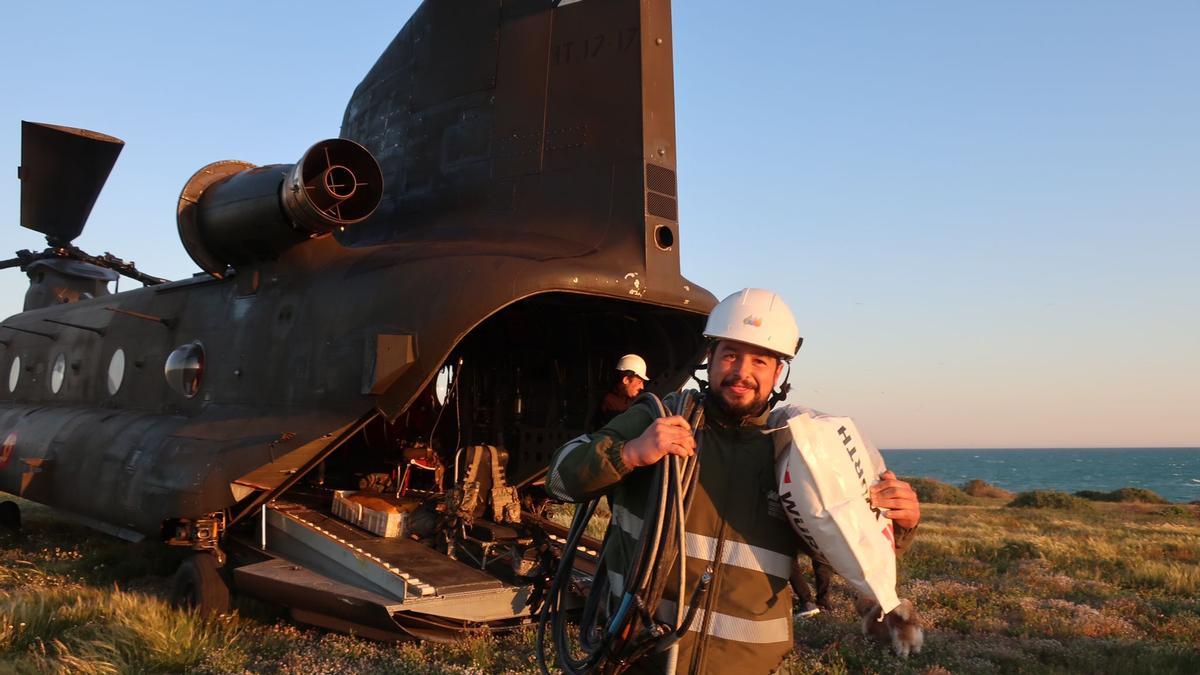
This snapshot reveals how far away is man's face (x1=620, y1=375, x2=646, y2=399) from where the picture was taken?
25.3 ft

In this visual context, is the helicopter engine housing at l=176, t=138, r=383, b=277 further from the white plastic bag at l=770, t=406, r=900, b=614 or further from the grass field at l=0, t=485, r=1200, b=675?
the white plastic bag at l=770, t=406, r=900, b=614

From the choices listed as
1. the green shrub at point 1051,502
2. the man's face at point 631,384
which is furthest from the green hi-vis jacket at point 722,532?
the green shrub at point 1051,502

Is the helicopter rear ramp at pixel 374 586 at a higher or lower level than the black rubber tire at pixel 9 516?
higher

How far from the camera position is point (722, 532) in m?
3.01

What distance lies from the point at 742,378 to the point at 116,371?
8804 millimetres

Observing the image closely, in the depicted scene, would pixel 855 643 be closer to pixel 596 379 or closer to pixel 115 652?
pixel 596 379

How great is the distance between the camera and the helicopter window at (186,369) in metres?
8.05

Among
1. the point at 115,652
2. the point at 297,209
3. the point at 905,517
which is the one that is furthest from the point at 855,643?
the point at 297,209

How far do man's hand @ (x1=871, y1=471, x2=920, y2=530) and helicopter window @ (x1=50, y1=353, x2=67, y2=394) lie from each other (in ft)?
35.7

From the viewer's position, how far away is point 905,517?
9.57ft

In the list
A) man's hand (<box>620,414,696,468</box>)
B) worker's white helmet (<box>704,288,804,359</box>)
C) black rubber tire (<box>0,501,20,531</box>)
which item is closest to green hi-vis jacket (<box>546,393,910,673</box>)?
man's hand (<box>620,414,696,468</box>)

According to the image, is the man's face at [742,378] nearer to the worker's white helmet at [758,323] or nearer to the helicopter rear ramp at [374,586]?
the worker's white helmet at [758,323]

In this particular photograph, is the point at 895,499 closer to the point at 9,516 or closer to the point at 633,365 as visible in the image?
the point at 633,365

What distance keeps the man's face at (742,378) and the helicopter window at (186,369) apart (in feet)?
21.3
